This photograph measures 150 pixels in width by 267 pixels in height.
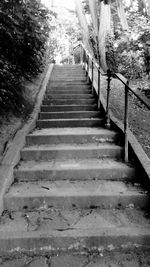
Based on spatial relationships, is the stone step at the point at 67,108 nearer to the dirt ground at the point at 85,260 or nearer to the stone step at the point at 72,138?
the stone step at the point at 72,138

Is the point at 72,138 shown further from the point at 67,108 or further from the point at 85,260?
the point at 85,260

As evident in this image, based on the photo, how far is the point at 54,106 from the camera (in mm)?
5152

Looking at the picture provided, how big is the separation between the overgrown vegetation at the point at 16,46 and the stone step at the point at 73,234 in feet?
6.31

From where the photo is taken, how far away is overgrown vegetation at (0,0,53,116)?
3.39 metres

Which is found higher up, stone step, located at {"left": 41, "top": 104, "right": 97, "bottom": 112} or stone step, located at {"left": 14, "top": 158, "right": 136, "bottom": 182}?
stone step, located at {"left": 41, "top": 104, "right": 97, "bottom": 112}

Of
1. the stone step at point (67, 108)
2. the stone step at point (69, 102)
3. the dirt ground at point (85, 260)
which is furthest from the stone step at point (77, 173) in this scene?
the stone step at point (69, 102)

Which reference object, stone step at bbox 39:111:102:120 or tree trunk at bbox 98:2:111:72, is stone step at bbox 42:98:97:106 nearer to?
stone step at bbox 39:111:102:120

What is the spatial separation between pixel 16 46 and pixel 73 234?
3776 mm

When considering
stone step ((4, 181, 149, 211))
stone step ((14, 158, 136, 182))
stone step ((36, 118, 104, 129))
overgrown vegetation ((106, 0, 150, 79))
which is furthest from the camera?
overgrown vegetation ((106, 0, 150, 79))

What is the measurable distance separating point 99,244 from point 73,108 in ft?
10.7

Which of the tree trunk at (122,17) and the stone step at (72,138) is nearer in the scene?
the stone step at (72,138)

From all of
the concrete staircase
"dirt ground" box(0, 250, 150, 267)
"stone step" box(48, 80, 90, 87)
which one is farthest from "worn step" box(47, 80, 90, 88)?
"dirt ground" box(0, 250, 150, 267)

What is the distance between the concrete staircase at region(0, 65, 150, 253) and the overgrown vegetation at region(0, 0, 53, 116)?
0.72 metres

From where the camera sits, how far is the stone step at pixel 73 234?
7.45 feet
